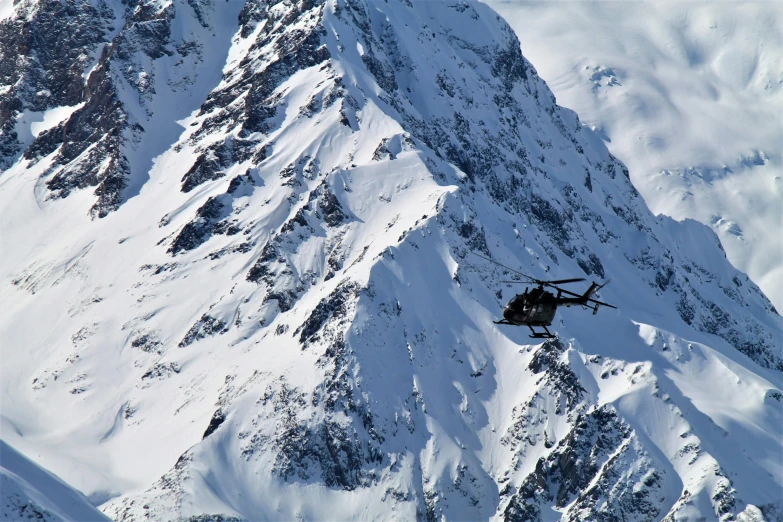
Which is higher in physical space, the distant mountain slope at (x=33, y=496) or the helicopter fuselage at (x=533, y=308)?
the helicopter fuselage at (x=533, y=308)

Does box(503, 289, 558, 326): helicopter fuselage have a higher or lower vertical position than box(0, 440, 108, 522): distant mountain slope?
higher

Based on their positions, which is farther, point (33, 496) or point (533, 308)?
point (33, 496)

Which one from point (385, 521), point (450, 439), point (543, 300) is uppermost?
point (543, 300)

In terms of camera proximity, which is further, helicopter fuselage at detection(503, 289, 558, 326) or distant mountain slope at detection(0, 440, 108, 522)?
distant mountain slope at detection(0, 440, 108, 522)

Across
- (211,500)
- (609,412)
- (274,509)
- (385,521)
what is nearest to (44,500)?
(211,500)

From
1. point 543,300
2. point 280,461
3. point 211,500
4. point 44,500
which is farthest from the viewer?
point 280,461

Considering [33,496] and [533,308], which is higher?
[533,308]

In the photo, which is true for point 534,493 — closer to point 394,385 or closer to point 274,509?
point 394,385

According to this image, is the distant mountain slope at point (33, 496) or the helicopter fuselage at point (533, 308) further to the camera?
the distant mountain slope at point (33, 496)
